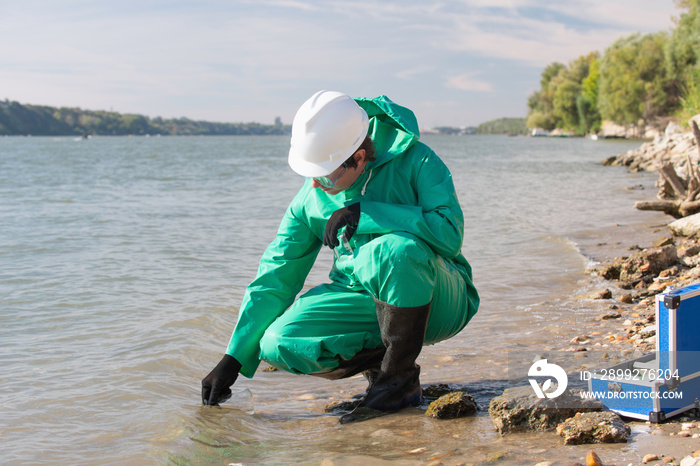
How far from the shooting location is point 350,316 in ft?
9.93

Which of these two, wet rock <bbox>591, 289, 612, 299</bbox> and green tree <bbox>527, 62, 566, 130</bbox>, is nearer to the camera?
wet rock <bbox>591, 289, 612, 299</bbox>

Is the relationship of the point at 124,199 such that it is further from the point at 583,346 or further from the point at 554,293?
the point at 583,346

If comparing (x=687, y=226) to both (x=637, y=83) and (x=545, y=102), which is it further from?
(x=545, y=102)

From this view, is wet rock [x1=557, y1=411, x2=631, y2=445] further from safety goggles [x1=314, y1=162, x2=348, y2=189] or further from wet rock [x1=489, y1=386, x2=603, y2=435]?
safety goggles [x1=314, y1=162, x2=348, y2=189]

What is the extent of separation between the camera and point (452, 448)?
8.41ft

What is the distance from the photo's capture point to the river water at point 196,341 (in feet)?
9.43

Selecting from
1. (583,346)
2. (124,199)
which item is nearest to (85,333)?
(583,346)

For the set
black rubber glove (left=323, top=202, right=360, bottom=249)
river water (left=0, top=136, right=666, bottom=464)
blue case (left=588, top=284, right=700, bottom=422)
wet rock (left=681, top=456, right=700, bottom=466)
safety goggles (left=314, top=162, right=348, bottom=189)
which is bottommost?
river water (left=0, top=136, right=666, bottom=464)

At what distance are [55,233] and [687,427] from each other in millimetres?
10466

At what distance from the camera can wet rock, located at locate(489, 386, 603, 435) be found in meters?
2.61

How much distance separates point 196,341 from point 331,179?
2551mm

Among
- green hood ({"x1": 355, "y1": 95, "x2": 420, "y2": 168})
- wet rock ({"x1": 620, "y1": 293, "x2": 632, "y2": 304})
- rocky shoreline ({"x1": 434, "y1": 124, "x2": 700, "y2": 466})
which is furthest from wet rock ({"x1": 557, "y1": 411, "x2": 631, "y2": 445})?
wet rock ({"x1": 620, "y1": 293, "x2": 632, "y2": 304})

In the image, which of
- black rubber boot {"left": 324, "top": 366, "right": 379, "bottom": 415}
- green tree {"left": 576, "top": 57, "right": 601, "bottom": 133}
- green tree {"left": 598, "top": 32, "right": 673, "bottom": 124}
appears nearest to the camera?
black rubber boot {"left": 324, "top": 366, "right": 379, "bottom": 415}

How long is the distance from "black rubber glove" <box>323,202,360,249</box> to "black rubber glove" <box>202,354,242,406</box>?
2.59 ft
